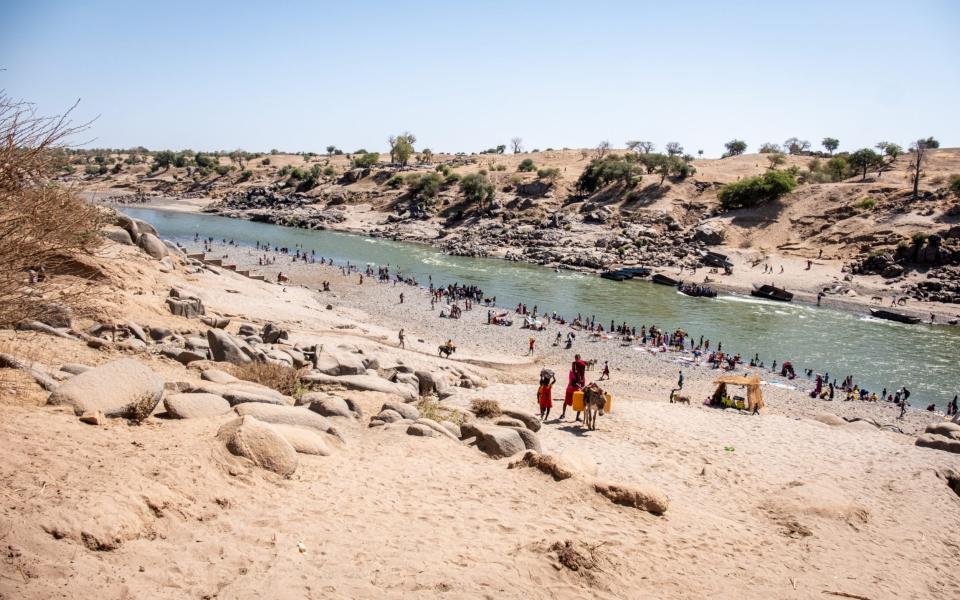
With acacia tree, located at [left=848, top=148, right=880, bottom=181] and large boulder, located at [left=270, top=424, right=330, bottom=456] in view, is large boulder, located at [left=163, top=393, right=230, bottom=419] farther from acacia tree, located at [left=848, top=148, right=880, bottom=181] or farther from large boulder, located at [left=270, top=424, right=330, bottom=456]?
acacia tree, located at [left=848, top=148, right=880, bottom=181]

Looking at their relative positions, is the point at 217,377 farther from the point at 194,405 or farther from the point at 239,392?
the point at 194,405

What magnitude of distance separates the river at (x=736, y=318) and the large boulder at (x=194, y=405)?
31.1 meters

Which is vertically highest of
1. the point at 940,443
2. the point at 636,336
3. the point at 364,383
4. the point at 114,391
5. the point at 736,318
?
the point at 114,391

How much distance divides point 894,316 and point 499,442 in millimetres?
44692

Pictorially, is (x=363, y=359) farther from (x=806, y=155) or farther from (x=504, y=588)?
(x=806, y=155)

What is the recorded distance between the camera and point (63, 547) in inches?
202

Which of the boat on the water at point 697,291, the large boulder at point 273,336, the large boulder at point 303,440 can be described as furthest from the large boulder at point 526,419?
the boat on the water at point 697,291

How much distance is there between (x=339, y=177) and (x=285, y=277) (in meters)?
63.1

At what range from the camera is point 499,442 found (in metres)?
10.4

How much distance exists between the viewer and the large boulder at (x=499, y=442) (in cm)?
1038

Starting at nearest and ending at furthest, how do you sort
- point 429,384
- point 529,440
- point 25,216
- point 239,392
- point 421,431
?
point 25,216 → point 239,392 → point 421,431 → point 529,440 → point 429,384

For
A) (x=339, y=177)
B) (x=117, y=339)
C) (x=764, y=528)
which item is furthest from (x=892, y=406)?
(x=339, y=177)

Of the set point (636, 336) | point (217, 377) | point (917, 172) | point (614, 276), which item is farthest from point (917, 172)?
point (217, 377)

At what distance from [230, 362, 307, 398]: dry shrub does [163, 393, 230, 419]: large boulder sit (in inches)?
105
